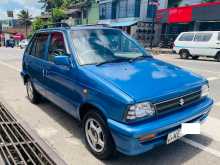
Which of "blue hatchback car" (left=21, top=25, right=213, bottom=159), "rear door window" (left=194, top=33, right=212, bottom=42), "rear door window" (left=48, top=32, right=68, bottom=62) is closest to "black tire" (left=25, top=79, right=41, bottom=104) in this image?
"blue hatchback car" (left=21, top=25, right=213, bottom=159)

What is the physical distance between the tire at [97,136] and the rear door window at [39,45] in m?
2.16

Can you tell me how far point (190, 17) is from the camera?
2425cm

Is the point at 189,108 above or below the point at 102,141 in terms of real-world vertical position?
above

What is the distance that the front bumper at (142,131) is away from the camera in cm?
295

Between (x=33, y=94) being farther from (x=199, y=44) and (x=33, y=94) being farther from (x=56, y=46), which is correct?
(x=199, y=44)

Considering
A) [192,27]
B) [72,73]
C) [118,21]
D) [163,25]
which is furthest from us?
[118,21]

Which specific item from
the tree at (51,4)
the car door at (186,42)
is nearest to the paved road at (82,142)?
the car door at (186,42)

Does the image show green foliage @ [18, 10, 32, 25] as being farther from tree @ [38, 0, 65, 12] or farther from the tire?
the tire

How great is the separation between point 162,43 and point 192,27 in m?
3.40

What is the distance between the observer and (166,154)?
3.71 metres

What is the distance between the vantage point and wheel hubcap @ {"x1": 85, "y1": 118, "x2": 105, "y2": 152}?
354 centimetres

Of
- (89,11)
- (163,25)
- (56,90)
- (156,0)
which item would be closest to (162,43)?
(163,25)

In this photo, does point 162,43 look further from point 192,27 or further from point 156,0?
point 156,0

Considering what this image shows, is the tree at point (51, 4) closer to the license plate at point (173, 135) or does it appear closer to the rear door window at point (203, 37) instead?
the rear door window at point (203, 37)
